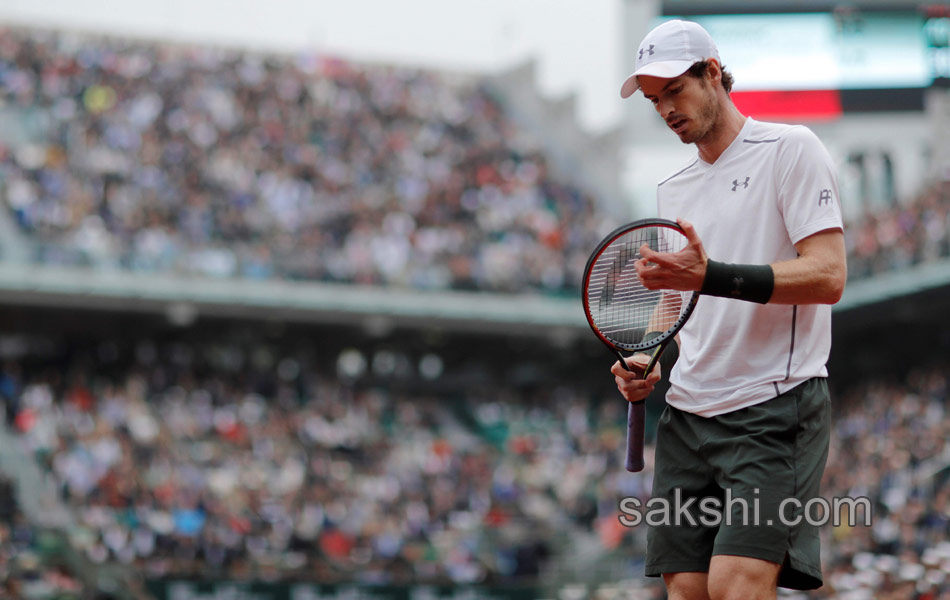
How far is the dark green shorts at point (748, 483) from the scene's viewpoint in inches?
127

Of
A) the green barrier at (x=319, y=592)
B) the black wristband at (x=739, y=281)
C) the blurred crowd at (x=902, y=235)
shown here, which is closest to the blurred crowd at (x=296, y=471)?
the green barrier at (x=319, y=592)

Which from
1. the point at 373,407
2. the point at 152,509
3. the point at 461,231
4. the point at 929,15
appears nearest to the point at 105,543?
the point at 152,509

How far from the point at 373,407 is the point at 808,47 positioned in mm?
9710

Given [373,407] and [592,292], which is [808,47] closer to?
[373,407]

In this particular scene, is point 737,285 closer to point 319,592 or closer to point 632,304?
point 632,304

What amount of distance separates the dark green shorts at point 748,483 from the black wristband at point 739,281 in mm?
356

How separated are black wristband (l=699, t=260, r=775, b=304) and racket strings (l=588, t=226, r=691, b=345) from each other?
0.29 m

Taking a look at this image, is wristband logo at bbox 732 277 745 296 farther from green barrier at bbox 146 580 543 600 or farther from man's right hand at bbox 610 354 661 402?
green barrier at bbox 146 580 543 600

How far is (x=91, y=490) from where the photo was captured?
56.4 ft

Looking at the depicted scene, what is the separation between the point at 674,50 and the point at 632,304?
2.42ft

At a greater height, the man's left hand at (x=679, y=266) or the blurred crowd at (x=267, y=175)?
the man's left hand at (x=679, y=266)

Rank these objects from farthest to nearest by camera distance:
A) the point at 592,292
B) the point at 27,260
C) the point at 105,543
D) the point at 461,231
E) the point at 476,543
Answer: the point at 461,231 < the point at 27,260 < the point at 476,543 < the point at 105,543 < the point at 592,292

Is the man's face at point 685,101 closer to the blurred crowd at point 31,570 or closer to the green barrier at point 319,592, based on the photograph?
the blurred crowd at point 31,570

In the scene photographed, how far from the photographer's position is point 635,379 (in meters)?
3.54
